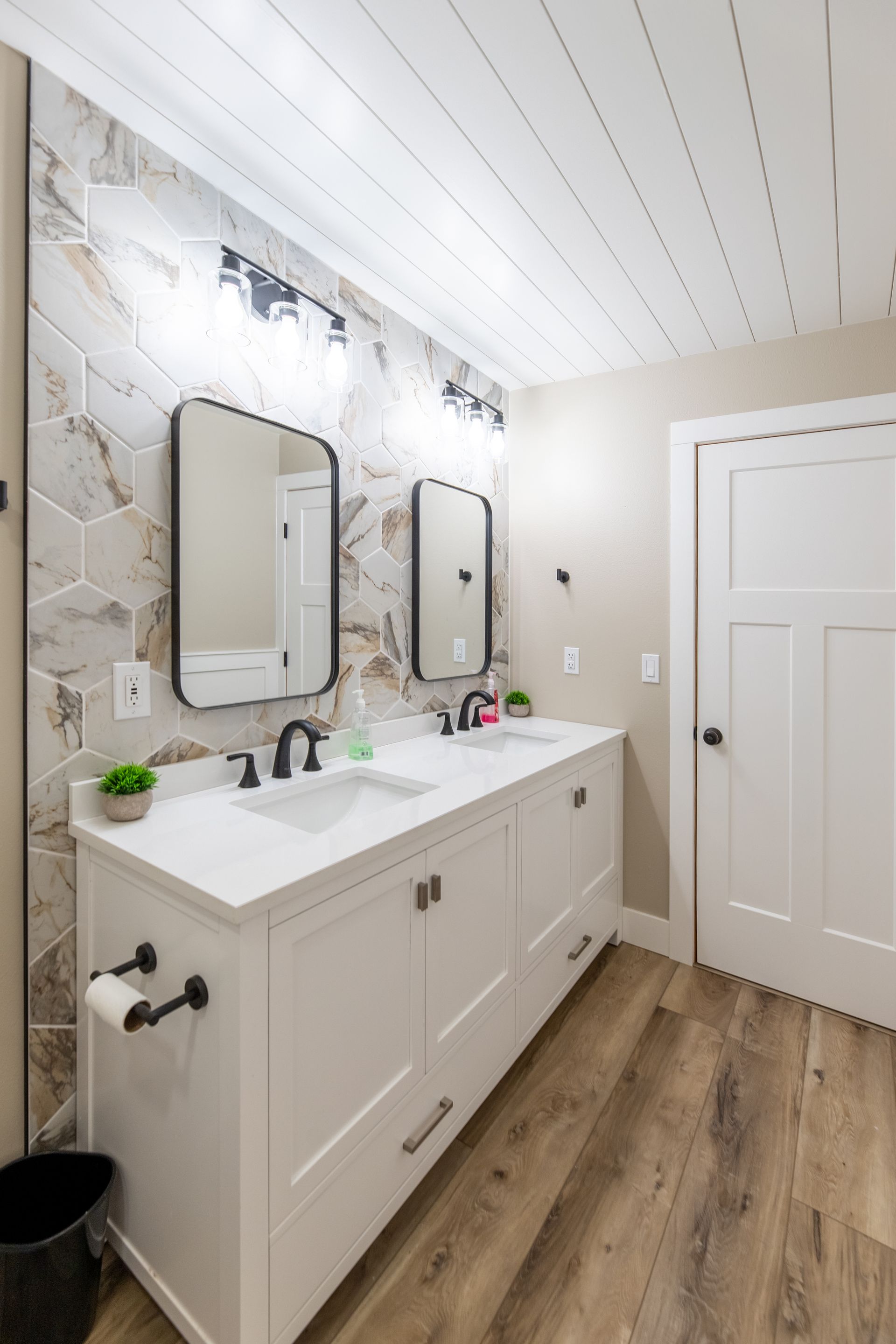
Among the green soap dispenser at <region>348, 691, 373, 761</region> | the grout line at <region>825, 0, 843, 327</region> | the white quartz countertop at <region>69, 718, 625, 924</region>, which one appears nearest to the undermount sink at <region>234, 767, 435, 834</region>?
the white quartz countertop at <region>69, 718, 625, 924</region>

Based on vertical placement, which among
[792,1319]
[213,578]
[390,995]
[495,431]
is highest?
[495,431]

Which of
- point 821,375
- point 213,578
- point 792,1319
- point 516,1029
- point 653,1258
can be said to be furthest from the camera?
point 821,375

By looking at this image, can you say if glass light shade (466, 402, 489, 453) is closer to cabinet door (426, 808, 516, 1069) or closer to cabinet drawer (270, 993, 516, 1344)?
cabinet door (426, 808, 516, 1069)

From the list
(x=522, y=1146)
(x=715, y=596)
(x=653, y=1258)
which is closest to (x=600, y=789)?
(x=715, y=596)

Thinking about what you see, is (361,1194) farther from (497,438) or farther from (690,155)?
(497,438)

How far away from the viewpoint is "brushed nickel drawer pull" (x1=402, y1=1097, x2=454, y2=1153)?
131 cm

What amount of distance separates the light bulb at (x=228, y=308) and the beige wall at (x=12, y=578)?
390 mm

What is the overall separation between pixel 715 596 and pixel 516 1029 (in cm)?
156

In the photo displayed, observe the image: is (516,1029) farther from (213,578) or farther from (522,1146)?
(213,578)

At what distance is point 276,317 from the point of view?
160 cm

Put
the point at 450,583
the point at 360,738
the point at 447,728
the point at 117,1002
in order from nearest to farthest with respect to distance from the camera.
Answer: the point at 117,1002, the point at 360,738, the point at 447,728, the point at 450,583

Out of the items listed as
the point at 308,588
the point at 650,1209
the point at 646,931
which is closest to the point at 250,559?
the point at 308,588

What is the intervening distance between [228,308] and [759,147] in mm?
1193

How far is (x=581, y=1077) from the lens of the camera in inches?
70.2
